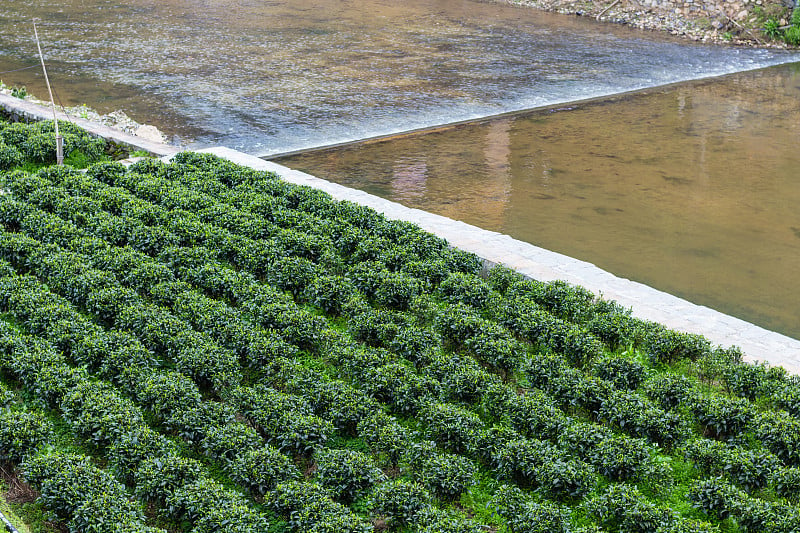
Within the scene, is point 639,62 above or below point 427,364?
above

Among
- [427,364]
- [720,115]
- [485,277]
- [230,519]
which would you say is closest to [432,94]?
[720,115]

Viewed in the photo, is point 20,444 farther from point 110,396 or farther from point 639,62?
point 639,62

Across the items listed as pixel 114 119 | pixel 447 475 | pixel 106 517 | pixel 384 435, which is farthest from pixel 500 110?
pixel 106 517

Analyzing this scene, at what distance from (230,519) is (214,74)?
1630 cm

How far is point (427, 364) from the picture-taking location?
26.7 feet

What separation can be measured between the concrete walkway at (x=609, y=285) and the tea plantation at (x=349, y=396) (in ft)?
1.41

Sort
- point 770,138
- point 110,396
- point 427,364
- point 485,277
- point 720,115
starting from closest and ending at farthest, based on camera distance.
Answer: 1. point 110,396
2. point 427,364
3. point 485,277
4. point 770,138
5. point 720,115

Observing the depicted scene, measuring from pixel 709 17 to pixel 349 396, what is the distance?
74.8ft

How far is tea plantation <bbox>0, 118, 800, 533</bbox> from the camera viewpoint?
6297 mm

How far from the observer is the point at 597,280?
983 centimetres

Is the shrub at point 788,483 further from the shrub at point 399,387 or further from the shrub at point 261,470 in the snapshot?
the shrub at point 261,470

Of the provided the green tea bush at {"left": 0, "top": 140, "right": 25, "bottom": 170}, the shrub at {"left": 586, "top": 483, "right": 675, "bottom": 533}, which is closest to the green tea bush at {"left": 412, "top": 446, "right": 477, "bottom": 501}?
the shrub at {"left": 586, "top": 483, "right": 675, "bottom": 533}

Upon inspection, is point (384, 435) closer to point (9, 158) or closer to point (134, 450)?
point (134, 450)

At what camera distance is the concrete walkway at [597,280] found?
854 centimetres
